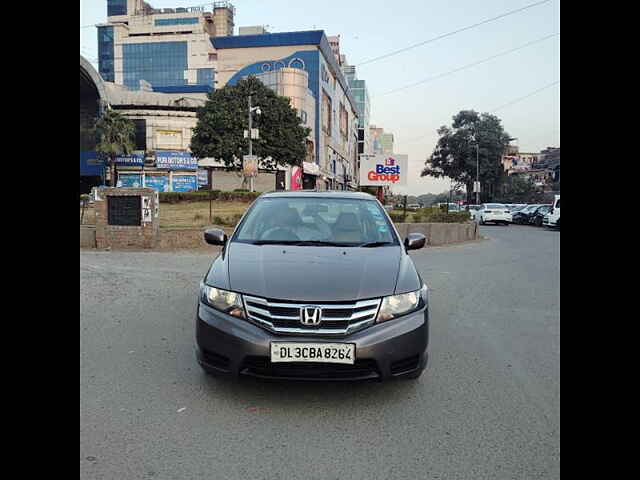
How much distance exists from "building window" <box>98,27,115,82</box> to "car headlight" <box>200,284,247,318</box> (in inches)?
5000

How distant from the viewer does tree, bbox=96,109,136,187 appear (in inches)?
2046

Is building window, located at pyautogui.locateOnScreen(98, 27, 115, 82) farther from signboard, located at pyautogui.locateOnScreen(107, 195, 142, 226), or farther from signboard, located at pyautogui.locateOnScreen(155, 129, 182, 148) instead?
signboard, located at pyautogui.locateOnScreen(107, 195, 142, 226)

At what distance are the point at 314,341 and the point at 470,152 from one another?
6856 centimetres

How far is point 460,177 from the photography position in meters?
70.4

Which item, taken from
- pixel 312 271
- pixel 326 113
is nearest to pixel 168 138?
pixel 326 113

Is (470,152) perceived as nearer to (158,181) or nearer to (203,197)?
(158,181)

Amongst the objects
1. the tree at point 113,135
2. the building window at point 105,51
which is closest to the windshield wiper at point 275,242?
the tree at point 113,135

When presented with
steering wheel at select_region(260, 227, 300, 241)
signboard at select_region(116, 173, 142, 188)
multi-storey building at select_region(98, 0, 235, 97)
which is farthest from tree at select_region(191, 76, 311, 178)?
multi-storey building at select_region(98, 0, 235, 97)

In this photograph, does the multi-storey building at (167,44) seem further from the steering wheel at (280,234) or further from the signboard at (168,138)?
the steering wheel at (280,234)

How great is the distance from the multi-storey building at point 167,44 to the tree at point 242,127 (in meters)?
57.2

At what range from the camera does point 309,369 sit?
3.60 meters

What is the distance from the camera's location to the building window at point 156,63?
103 meters

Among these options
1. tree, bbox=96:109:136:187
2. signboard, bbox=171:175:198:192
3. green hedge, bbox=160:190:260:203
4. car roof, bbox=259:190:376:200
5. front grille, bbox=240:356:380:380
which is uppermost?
tree, bbox=96:109:136:187
